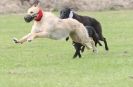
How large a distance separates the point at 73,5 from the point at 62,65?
1204 inches

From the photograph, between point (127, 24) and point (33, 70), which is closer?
point (33, 70)

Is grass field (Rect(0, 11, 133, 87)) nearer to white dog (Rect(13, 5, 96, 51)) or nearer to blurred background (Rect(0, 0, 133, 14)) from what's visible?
white dog (Rect(13, 5, 96, 51))

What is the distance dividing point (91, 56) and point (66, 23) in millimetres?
1713

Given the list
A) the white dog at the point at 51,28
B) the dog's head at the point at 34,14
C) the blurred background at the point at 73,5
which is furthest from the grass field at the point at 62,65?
the blurred background at the point at 73,5

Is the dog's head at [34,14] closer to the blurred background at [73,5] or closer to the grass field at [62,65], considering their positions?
the grass field at [62,65]

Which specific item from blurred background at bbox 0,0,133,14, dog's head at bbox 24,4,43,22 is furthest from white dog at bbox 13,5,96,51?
blurred background at bbox 0,0,133,14

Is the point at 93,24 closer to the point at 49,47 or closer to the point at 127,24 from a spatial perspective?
the point at 49,47

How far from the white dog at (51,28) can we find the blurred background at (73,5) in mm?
26966

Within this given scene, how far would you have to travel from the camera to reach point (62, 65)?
47.5ft

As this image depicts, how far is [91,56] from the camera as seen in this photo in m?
16.9

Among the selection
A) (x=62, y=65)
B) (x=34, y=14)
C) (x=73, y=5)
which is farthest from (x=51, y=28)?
(x=73, y=5)

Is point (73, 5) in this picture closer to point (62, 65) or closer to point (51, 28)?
point (51, 28)

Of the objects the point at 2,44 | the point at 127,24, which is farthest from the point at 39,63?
the point at 127,24

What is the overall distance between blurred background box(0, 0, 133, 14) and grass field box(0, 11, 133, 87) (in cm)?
1966
